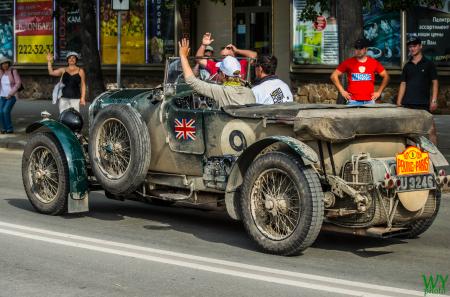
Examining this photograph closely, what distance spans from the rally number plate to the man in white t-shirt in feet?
6.43

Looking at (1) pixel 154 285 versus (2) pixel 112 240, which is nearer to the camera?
(1) pixel 154 285

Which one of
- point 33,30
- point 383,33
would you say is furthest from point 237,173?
point 33,30

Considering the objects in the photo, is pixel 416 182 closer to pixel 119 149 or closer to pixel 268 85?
pixel 268 85

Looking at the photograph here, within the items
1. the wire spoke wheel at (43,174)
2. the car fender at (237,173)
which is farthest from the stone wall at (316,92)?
the car fender at (237,173)

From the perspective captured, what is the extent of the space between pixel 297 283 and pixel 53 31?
77.3ft

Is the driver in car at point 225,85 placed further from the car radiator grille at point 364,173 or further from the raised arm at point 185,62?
the car radiator grille at point 364,173

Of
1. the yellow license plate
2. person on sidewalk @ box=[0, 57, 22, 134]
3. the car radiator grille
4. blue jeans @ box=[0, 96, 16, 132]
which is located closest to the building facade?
person on sidewalk @ box=[0, 57, 22, 134]

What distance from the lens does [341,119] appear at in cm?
782

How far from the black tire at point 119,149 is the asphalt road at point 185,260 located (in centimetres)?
48

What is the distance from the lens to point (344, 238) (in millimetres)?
8992

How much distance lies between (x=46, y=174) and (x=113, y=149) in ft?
3.21

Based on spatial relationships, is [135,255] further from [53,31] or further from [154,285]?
[53,31]

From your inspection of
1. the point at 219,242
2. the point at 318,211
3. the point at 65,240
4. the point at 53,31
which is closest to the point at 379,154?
the point at 318,211

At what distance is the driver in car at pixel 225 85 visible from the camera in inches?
354
